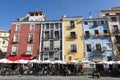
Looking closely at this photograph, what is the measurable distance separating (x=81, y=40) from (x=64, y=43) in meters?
3.95

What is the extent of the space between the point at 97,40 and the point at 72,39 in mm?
5692

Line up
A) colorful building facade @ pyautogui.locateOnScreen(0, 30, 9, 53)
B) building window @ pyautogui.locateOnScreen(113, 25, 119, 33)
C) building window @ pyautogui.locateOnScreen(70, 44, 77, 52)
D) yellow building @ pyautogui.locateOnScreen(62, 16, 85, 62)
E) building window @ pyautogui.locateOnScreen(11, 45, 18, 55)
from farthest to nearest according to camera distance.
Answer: colorful building facade @ pyautogui.locateOnScreen(0, 30, 9, 53), building window @ pyautogui.locateOnScreen(113, 25, 119, 33), building window @ pyautogui.locateOnScreen(11, 45, 18, 55), building window @ pyautogui.locateOnScreen(70, 44, 77, 52), yellow building @ pyautogui.locateOnScreen(62, 16, 85, 62)

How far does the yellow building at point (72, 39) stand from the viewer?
126 ft

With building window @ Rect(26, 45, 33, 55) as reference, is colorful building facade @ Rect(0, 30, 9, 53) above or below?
above

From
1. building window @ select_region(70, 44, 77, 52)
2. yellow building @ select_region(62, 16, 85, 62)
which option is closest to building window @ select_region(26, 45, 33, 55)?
yellow building @ select_region(62, 16, 85, 62)

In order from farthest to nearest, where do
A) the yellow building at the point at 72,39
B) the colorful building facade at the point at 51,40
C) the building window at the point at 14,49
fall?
the building window at the point at 14,49, the colorful building facade at the point at 51,40, the yellow building at the point at 72,39

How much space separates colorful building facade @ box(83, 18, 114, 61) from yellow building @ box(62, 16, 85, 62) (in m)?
1.17

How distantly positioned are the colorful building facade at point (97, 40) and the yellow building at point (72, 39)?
1172mm

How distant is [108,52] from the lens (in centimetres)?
3831

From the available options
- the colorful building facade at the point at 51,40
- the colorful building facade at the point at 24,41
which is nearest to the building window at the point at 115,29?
the colorful building facade at the point at 51,40

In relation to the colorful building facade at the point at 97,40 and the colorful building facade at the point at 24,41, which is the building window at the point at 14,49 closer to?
the colorful building facade at the point at 24,41

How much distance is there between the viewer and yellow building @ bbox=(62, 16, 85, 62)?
38.3 m

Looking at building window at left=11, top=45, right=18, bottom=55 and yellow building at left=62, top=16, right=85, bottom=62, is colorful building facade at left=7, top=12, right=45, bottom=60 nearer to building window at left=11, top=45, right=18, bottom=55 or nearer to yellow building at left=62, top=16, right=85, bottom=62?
building window at left=11, top=45, right=18, bottom=55

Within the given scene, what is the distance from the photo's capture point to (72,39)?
132 ft
